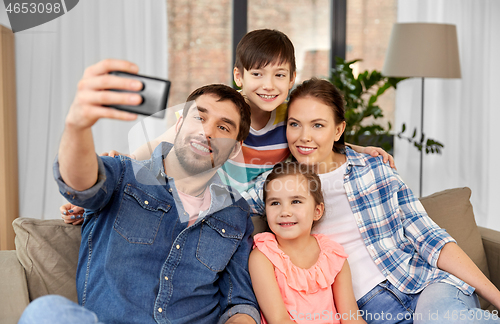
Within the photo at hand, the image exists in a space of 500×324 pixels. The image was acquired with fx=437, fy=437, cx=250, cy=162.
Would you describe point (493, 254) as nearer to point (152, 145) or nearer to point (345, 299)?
point (345, 299)

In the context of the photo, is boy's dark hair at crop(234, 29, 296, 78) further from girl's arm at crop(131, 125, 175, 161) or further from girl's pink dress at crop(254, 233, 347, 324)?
girl's pink dress at crop(254, 233, 347, 324)

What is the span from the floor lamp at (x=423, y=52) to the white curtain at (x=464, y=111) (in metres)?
0.77

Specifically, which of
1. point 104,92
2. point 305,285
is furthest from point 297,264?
point 104,92

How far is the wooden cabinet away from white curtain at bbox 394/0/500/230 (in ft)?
9.34

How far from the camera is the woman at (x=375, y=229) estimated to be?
1.41 metres

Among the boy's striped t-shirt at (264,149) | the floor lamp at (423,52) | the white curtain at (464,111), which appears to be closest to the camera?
the boy's striped t-shirt at (264,149)

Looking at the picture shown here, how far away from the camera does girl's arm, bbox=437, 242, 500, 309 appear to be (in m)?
1.38

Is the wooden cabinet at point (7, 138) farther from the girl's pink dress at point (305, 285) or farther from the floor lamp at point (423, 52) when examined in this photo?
the floor lamp at point (423, 52)

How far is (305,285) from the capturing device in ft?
4.32

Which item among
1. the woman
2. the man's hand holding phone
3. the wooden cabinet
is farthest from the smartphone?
the wooden cabinet

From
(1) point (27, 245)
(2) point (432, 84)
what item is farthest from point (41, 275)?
(2) point (432, 84)

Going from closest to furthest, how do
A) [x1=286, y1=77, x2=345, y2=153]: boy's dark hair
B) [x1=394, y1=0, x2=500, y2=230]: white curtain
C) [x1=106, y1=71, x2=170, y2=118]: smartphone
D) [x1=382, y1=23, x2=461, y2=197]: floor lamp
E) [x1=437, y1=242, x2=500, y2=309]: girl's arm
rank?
[x1=106, y1=71, x2=170, y2=118]: smartphone
[x1=437, y1=242, x2=500, y2=309]: girl's arm
[x1=286, y1=77, x2=345, y2=153]: boy's dark hair
[x1=382, y1=23, x2=461, y2=197]: floor lamp
[x1=394, y1=0, x2=500, y2=230]: white curtain

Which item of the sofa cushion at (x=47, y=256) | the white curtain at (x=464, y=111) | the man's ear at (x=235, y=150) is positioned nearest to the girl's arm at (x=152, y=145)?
the man's ear at (x=235, y=150)

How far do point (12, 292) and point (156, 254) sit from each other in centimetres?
39
